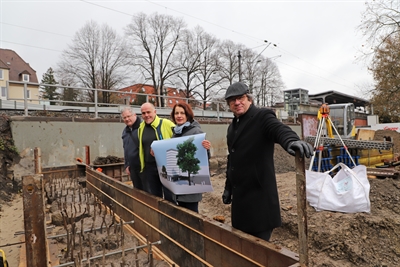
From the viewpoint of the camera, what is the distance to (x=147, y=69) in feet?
114

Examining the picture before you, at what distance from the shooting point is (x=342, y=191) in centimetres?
503

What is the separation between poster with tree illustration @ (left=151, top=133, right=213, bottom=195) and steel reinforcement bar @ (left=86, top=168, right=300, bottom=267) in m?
0.26

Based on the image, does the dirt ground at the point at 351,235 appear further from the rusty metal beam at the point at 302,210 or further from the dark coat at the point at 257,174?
the rusty metal beam at the point at 302,210

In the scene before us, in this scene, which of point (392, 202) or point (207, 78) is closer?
point (392, 202)

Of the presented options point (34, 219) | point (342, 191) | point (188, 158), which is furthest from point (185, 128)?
point (342, 191)

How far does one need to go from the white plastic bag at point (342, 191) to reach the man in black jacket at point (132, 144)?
124 inches

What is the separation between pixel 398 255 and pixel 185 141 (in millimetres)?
3664

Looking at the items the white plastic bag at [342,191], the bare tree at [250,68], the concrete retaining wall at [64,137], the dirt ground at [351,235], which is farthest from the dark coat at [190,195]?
the bare tree at [250,68]

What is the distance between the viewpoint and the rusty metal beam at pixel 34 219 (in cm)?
200

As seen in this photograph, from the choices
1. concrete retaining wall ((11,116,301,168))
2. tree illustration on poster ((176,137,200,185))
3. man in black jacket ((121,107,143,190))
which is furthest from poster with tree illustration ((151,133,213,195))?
concrete retaining wall ((11,116,301,168))

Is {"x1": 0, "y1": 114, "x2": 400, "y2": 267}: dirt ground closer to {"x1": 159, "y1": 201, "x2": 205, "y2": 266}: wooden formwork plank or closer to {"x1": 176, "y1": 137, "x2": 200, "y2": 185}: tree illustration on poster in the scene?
{"x1": 159, "y1": 201, "x2": 205, "y2": 266}: wooden formwork plank

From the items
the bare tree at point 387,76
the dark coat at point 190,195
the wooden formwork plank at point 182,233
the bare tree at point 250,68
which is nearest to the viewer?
the wooden formwork plank at point 182,233

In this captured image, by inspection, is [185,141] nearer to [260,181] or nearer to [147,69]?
[260,181]

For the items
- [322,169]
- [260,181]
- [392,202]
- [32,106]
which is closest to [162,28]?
[32,106]
